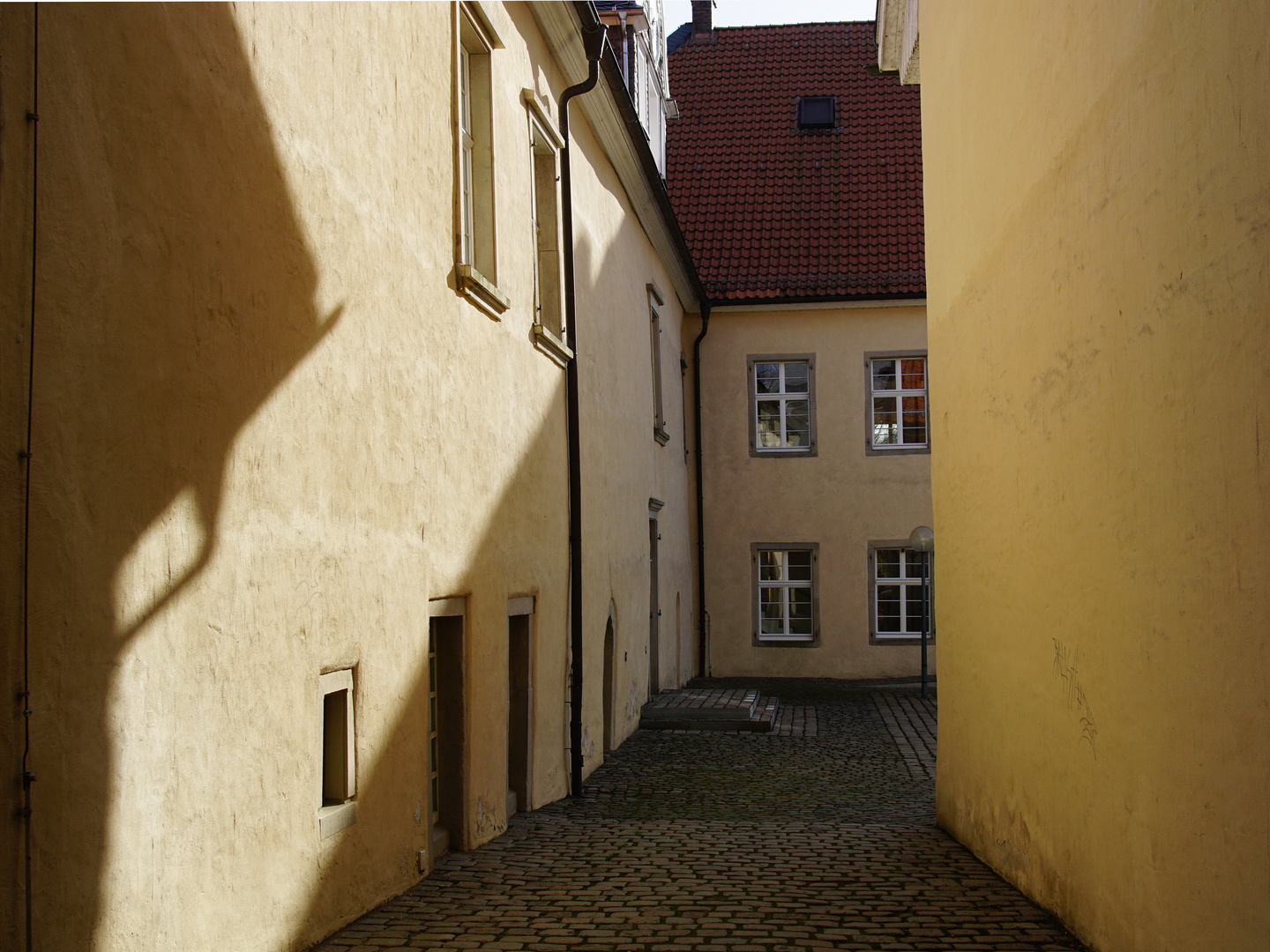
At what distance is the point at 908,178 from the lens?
81.6ft

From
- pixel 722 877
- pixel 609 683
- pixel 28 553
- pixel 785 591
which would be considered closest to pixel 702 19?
pixel 785 591

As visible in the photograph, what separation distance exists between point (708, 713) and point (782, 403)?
28.4 ft

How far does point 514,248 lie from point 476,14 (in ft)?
5.62

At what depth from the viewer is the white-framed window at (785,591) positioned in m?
23.2

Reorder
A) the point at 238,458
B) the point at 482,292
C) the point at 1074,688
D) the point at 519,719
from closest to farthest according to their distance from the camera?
the point at 238,458 < the point at 1074,688 < the point at 482,292 < the point at 519,719

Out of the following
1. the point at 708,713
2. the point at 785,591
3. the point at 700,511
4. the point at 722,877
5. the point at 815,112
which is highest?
the point at 815,112

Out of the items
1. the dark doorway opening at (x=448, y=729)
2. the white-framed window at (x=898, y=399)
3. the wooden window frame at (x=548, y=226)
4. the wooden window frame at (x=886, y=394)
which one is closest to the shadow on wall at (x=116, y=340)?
the dark doorway opening at (x=448, y=729)

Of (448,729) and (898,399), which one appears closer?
(448,729)

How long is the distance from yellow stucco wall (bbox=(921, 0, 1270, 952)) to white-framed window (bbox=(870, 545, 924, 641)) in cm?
1423

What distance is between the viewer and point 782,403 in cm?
2355

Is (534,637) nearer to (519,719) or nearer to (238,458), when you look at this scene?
(519,719)

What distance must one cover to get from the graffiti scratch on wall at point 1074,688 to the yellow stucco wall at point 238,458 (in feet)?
11.2

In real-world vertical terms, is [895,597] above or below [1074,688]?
below

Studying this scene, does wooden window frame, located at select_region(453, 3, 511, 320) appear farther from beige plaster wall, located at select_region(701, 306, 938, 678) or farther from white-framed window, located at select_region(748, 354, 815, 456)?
white-framed window, located at select_region(748, 354, 815, 456)
